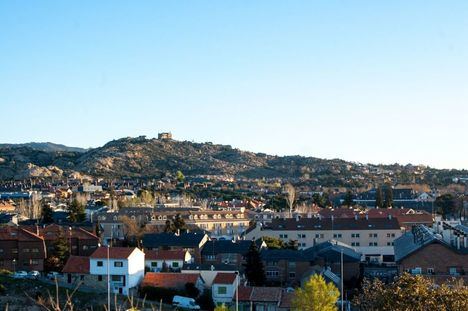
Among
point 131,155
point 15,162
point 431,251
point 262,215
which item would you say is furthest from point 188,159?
point 431,251

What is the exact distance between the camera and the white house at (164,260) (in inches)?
1658

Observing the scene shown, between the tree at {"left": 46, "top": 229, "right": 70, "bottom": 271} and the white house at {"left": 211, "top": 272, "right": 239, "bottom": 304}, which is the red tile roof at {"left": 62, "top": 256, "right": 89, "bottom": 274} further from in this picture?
the white house at {"left": 211, "top": 272, "right": 239, "bottom": 304}

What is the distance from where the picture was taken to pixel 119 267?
3794cm

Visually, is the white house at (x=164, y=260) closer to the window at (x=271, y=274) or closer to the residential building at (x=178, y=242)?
the residential building at (x=178, y=242)

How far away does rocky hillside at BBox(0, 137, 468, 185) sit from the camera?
155 meters

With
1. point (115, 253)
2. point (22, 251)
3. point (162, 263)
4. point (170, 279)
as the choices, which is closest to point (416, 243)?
point (170, 279)

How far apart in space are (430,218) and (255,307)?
3254cm

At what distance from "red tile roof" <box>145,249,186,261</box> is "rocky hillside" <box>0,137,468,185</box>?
9841 centimetres

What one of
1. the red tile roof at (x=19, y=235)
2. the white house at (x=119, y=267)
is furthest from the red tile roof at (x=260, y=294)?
the red tile roof at (x=19, y=235)

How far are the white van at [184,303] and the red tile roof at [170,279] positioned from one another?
1.75 meters

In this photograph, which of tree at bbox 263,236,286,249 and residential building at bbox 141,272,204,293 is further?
tree at bbox 263,236,286,249

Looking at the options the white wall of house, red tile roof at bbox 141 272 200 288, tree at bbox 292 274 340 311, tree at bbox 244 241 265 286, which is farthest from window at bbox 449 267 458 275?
red tile roof at bbox 141 272 200 288

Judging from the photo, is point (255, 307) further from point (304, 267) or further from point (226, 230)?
point (226, 230)

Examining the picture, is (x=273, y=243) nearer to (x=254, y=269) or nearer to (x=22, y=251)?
(x=254, y=269)
